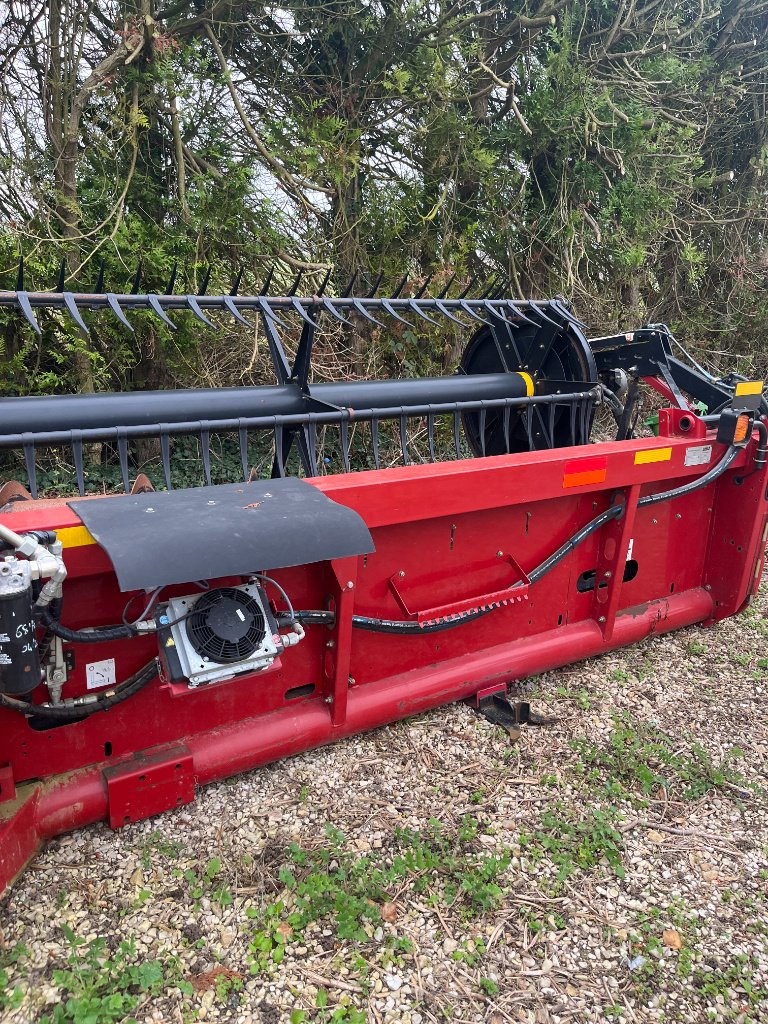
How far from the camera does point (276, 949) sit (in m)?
1.67

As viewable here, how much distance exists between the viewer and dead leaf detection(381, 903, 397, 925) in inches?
69.9

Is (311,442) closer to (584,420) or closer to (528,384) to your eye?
(528,384)

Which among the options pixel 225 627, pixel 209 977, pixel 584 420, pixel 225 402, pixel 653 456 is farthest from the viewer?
pixel 584 420

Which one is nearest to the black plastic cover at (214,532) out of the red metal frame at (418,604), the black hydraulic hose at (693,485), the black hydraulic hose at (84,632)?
the red metal frame at (418,604)

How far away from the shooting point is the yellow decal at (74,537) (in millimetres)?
1666

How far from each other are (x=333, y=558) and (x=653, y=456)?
5.63 ft

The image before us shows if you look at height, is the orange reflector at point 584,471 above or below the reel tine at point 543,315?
below

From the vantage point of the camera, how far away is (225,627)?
72.0 inches

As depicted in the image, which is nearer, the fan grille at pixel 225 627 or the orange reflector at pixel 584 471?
the fan grille at pixel 225 627

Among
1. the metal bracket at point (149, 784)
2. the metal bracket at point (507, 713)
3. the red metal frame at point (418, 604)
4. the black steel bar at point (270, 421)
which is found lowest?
the metal bracket at point (507, 713)

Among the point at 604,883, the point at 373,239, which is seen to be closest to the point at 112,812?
the point at 604,883

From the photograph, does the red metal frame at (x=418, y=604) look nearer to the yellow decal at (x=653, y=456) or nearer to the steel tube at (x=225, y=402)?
the yellow decal at (x=653, y=456)

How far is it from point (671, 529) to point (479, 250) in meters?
4.20

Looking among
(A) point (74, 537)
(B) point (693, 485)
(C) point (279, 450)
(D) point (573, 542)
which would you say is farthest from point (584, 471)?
(A) point (74, 537)
